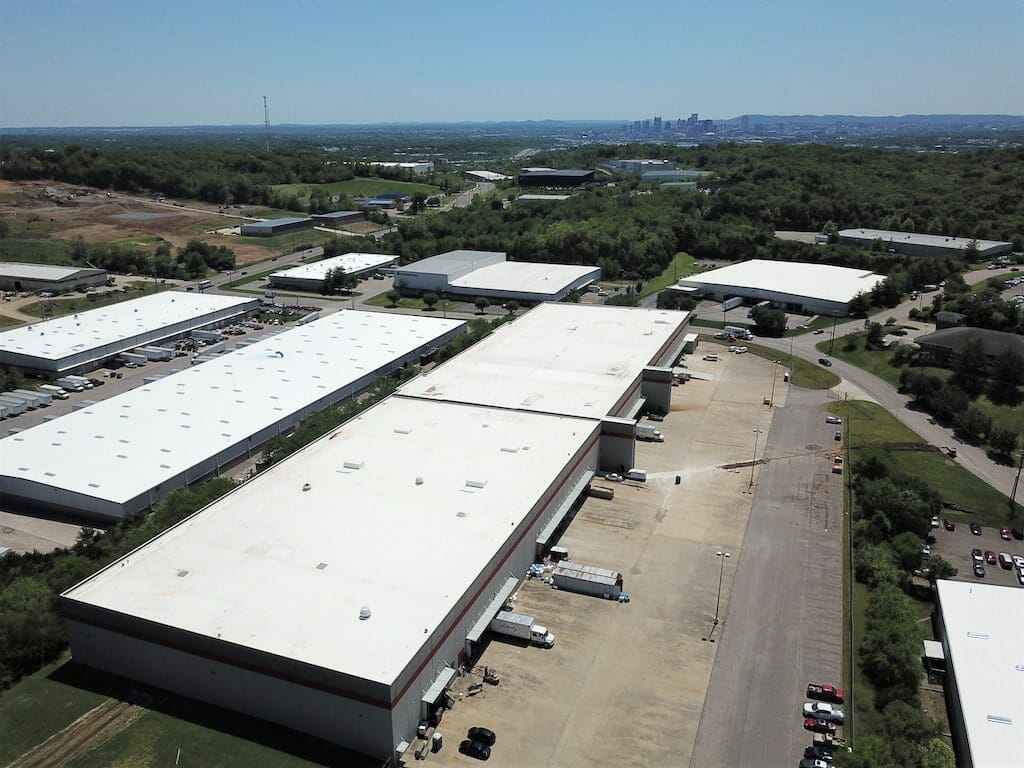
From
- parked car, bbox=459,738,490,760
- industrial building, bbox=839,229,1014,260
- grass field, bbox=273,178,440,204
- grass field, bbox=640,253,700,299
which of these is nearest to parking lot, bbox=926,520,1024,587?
parked car, bbox=459,738,490,760

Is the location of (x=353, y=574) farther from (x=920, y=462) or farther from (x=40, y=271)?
(x=40, y=271)

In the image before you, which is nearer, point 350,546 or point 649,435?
point 350,546

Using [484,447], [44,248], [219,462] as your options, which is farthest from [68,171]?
[484,447]

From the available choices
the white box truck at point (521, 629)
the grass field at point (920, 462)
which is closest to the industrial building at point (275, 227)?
the grass field at point (920, 462)

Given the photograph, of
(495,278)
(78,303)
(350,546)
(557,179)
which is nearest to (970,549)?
(350,546)

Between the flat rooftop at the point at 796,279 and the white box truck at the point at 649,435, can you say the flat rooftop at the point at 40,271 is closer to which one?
the flat rooftop at the point at 796,279

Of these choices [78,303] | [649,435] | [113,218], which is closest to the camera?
[649,435]

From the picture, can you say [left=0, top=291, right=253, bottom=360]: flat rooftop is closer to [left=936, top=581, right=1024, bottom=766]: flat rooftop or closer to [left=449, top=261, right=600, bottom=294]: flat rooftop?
[left=449, top=261, right=600, bottom=294]: flat rooftop

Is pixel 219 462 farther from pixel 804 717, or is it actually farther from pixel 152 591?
pixel 804 717
